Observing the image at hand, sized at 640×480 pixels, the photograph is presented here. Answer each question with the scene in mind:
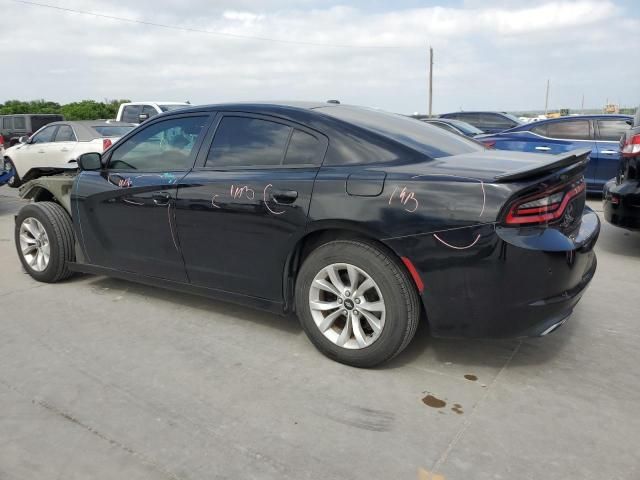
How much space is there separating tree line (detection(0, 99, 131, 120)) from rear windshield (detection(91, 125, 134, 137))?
24162mm

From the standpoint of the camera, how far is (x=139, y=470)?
238 cm

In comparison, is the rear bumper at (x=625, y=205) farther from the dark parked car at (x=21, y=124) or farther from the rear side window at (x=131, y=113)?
the dark parked car at (x=21, y=124)

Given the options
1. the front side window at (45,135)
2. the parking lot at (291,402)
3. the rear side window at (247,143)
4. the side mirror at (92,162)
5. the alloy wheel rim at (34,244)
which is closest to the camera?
the parking lot at (291,402)

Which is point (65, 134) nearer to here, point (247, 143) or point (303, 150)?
point (247, 143)

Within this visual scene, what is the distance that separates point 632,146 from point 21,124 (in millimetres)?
19330

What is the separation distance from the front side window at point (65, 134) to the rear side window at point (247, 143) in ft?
28.6

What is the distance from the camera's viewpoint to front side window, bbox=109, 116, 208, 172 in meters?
3.85

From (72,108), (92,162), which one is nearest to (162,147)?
(92,162)

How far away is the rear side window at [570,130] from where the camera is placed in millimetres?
9094

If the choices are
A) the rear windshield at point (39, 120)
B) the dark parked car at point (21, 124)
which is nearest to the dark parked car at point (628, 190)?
the rear windshield at point (39, 120)

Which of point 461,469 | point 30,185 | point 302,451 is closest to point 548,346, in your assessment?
point 461,469

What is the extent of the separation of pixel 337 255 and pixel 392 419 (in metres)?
0.92

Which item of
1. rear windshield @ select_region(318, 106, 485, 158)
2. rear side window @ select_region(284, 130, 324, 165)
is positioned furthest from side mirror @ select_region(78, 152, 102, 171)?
rear windshield @ select_region(318, 106, 485, 158)

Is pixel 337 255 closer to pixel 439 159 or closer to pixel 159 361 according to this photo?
pixel 439 159
